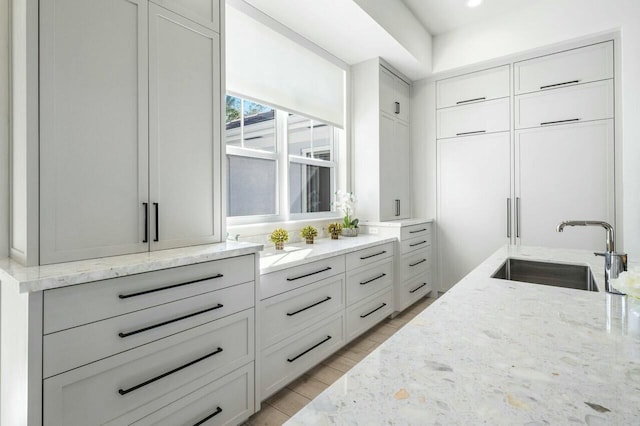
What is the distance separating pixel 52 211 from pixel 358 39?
278 cm

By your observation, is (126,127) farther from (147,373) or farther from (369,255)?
(369,255)

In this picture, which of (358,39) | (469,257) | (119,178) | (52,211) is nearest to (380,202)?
(469,257)

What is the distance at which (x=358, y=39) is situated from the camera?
3021mm

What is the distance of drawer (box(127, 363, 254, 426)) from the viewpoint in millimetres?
1354

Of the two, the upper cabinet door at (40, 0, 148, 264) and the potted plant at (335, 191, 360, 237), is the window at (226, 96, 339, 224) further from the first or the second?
the upper cabinet door at (40, 0, 148, 264)

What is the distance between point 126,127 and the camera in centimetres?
146

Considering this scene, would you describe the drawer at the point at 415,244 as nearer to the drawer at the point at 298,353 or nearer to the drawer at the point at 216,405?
the drawer at the point at 298,353

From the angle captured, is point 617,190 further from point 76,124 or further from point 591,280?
point 76,124

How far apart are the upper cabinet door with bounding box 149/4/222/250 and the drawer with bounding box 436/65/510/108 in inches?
115

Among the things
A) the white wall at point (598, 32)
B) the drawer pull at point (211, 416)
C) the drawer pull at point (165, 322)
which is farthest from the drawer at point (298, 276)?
the white wall at point (598, 32)

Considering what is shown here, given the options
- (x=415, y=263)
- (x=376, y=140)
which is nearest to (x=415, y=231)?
(x=415, y=263)

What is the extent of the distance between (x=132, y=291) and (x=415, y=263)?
9.53ft

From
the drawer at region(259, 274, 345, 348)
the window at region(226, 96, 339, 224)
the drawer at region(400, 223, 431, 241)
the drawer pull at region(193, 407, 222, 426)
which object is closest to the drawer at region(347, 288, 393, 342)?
the drawer at region(259, 274, 345, 348)

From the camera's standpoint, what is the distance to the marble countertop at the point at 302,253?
6.34 feet
